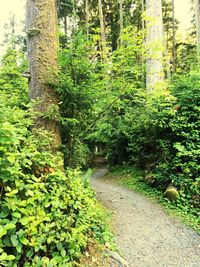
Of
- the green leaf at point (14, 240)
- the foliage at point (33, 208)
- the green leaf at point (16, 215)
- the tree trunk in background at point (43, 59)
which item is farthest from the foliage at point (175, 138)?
the green leaf at point (14, 240)

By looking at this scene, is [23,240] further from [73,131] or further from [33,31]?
[33,31]

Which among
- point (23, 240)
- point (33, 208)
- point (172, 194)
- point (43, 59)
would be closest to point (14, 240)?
point (23, 240)

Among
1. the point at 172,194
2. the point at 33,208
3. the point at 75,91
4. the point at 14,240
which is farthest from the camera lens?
the point at 172,194

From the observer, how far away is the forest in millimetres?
2582

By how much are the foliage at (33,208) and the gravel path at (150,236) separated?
1289mm

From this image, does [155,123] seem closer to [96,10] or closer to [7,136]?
[7,136]

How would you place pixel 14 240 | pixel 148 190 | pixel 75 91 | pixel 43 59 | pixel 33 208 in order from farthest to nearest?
pixel 148 190
pixel 43 59
pixel 75 91
pixel 33 208
pixel 14 240

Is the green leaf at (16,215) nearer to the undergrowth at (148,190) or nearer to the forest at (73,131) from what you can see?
Result: the forest at (73,131)

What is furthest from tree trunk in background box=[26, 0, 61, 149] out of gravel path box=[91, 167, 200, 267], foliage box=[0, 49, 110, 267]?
gravel path box=[91, 167, 200, 267]

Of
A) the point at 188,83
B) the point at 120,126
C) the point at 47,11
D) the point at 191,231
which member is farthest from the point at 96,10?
the point at 191,231

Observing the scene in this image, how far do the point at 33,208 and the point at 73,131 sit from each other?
2.58 metres

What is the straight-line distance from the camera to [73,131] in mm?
5094

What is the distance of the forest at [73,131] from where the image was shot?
258 cm

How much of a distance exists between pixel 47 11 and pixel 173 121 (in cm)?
425
